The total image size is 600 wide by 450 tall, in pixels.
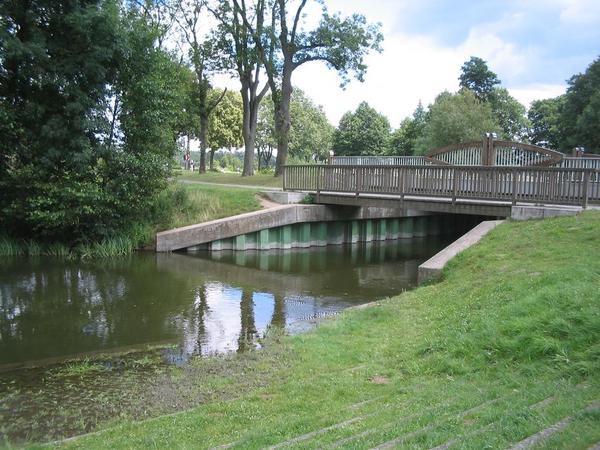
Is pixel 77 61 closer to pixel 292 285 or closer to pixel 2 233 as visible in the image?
pixel 2 233

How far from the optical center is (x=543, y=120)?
66250mm

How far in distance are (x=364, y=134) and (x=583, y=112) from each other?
112 feet

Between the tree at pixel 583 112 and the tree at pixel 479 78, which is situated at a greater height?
the tree at pixel 479 78

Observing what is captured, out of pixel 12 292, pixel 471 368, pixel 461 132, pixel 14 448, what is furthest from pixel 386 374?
pixel 461 132

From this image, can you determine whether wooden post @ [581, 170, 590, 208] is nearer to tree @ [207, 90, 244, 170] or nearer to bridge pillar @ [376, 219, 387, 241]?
bridge pillar @ [376, 219, 387, 241]

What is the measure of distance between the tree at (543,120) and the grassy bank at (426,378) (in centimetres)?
6029

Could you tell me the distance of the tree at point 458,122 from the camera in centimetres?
4397

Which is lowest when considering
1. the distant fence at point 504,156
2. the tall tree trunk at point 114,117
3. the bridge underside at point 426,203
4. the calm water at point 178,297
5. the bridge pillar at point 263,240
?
the calm water at point 178,297

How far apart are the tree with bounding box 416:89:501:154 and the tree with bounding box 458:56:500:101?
18685 millimetres

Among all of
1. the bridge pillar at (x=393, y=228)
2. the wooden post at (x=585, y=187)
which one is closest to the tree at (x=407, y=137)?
the bridge pillar at (x=393, y=228)

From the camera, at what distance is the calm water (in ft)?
31.0

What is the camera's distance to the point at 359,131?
7775 cm

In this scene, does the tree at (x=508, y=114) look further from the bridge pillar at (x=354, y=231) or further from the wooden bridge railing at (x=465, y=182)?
the wooden bridge railing at (x=465, y=182)

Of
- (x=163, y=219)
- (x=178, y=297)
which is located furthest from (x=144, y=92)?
(x=178, y=297)
